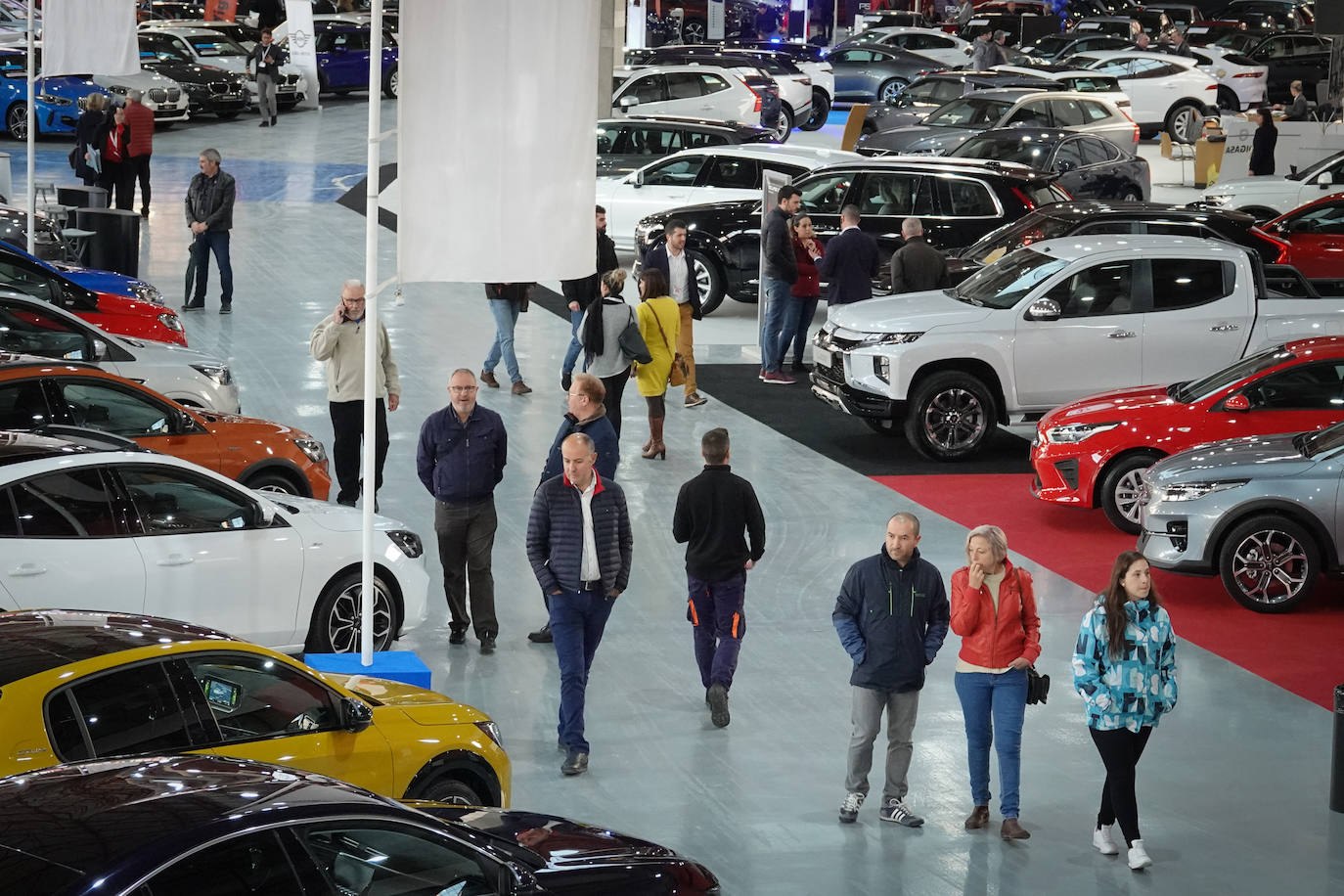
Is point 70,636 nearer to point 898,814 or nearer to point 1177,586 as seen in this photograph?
point 898,814

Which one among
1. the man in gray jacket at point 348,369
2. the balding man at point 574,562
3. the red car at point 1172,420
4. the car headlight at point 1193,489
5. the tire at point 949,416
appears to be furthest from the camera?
the tire at point 949,416

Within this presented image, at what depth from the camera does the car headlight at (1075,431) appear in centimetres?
1338

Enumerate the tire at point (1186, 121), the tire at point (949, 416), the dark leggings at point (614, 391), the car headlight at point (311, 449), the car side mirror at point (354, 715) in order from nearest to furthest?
1. the car side mirror at point (354, 715)
2. the car headlight at point (311, 449)
3. the dark leggings at point (614, 391)
4. the tire at point (949, 416)
5. the tire at point (1186, 121)

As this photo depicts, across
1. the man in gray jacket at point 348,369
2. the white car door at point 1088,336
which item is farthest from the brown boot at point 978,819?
the white car door at point 1088,336

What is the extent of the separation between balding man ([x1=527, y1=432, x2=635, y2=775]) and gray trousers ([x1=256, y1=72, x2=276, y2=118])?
101ft

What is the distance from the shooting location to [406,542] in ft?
34.6

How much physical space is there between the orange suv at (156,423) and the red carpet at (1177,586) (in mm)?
5029

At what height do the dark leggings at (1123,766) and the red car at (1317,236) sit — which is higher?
the red car at (1317,236)

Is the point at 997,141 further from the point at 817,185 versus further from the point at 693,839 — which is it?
the point at 693,839

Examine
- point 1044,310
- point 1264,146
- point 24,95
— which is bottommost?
point 1044,310

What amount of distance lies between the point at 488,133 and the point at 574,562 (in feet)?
7.33

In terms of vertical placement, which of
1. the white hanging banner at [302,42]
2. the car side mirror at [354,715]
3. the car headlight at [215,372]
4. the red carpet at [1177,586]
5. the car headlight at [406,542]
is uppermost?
the white hanging banner at [302,42]

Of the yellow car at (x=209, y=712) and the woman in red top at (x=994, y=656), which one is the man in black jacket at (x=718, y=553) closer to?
the woman in red top at (x=994, y=656)

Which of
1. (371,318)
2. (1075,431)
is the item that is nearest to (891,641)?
(371,318)
